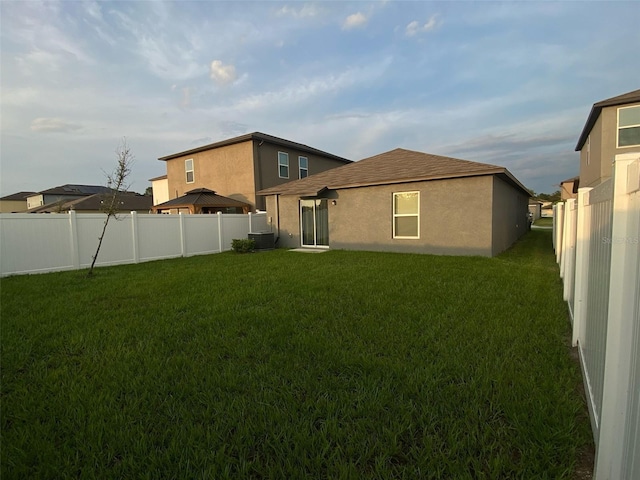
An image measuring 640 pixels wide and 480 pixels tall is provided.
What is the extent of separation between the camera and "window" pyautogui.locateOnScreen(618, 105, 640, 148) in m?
13.0

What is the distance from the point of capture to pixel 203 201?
16.6 metres

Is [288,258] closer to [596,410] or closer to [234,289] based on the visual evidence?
[234,289]

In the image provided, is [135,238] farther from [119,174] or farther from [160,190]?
[160,190]

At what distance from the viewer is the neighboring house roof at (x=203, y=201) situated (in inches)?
652

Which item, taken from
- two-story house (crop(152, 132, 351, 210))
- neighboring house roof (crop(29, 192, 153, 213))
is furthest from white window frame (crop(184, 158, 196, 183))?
neighboring house roof (crop(29, 192, 153, 213))

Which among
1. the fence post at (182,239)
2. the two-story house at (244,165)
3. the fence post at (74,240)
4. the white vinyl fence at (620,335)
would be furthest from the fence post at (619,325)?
the two-story house at (244,165)

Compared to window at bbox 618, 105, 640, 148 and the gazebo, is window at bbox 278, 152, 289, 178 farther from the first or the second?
window at bbox 618, 105, 640, 148

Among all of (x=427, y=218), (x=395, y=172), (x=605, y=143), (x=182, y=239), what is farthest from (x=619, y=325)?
(x=605, y=143)

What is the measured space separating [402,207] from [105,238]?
1030 centimetres

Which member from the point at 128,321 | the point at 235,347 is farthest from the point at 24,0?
the point at 235,347

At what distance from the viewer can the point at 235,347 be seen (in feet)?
11.5

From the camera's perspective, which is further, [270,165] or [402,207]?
[270,165]

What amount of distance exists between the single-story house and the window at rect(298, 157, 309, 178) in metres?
5.56

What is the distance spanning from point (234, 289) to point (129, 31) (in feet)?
26.0
